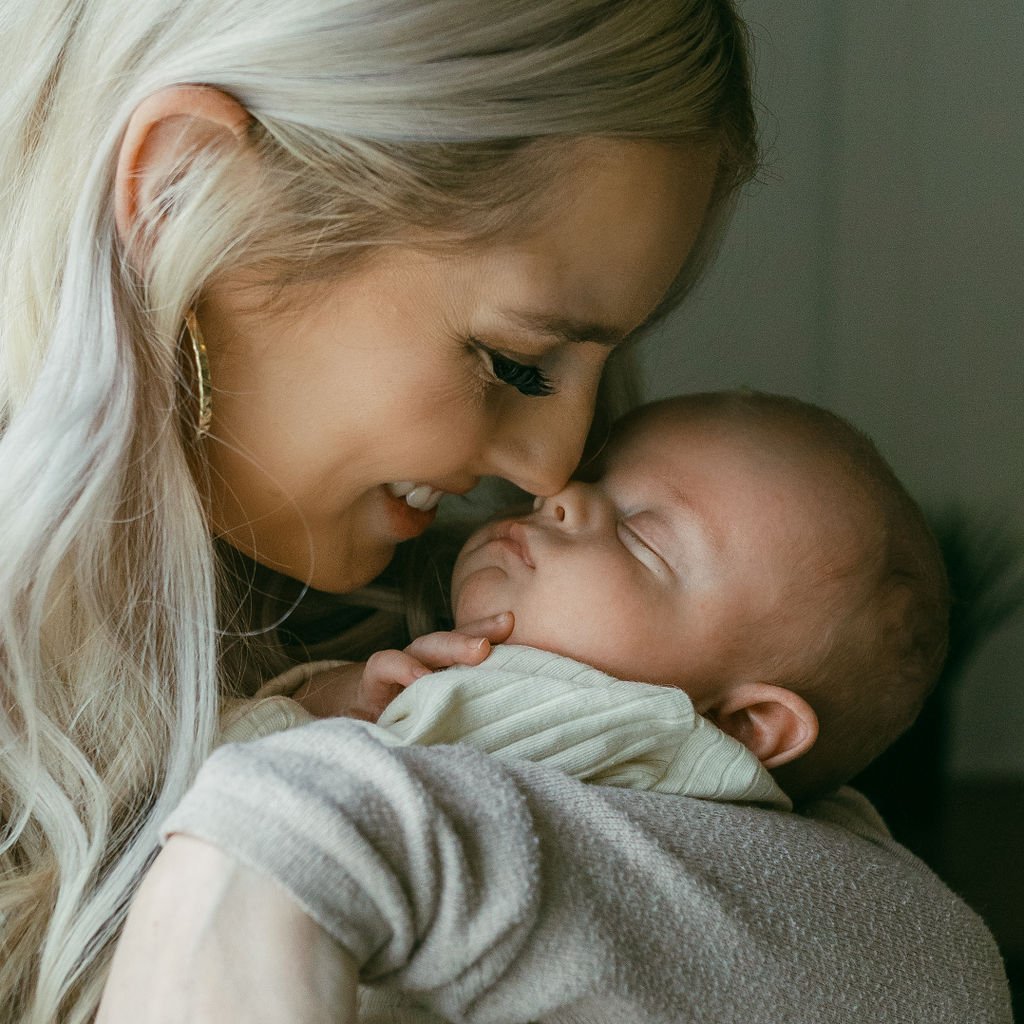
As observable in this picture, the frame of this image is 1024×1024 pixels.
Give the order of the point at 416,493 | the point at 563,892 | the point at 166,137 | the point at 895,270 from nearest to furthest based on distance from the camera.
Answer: the point at 563,892 → the point at 166,137 → the point at 416,493 → the point at 895,270

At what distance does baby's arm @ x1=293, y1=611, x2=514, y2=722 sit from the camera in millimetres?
1170

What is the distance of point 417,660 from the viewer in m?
1.21

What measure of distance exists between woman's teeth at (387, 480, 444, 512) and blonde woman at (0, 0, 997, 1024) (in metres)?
0.09

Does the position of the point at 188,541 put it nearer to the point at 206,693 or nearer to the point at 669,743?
the point at 206,693

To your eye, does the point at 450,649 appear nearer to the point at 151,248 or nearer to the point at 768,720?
the point at 768,720

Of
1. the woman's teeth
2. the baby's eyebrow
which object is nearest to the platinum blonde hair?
the woman's teeth

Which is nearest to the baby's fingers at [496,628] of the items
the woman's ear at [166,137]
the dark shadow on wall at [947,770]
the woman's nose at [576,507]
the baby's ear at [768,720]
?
the woman's nose at [576,507]

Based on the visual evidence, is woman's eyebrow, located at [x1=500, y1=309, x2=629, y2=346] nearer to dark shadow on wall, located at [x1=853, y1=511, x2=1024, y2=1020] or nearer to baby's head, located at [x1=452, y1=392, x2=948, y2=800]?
baby's head, located at [x1=452, y1=392, x2=948, y2=800]

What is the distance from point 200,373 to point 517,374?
284mm

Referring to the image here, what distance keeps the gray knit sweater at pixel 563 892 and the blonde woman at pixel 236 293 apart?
2 cm

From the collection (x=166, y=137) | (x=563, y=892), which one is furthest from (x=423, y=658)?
(x=166, y=137)

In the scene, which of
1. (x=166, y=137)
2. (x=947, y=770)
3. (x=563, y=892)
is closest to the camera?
(x=563, y=892)

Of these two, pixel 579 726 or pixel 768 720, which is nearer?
pixel 579 726

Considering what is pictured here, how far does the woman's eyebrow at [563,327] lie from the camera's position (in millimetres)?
1087
